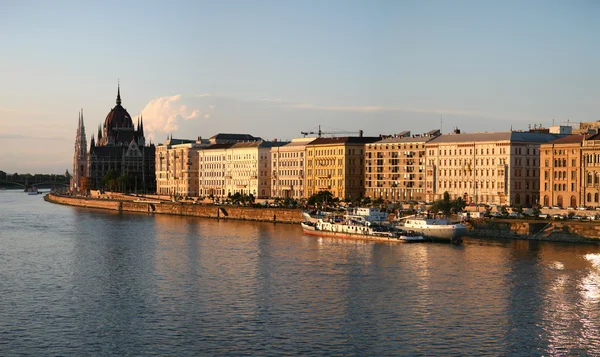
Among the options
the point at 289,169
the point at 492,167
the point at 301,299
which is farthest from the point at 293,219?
the point at 301,299

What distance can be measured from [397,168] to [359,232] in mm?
45573

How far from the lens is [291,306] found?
48969 millimetres

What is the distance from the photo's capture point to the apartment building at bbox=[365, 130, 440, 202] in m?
130

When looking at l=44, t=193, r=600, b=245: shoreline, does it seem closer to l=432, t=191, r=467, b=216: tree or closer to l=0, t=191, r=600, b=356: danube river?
l=0, t=191, r=600, b=356: danube river

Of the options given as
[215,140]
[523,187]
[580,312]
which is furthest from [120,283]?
[215,140]

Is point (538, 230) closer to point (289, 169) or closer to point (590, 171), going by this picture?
point (590, 171)

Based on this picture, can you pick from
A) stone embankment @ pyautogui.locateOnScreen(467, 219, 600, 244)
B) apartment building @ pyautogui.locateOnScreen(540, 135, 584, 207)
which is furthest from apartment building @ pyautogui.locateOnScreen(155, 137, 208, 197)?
stone embankment @ pyautogui.locateOnScreen(467, 219, 600, 244)

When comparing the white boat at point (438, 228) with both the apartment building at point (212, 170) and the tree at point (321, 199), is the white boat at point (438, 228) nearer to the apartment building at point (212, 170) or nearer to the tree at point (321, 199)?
the tree at point (321, 199)

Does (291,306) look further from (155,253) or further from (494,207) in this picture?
(494,207)

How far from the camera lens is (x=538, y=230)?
84312 mm

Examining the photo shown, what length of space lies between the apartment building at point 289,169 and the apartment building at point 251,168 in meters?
1.83

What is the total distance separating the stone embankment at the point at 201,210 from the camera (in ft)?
386

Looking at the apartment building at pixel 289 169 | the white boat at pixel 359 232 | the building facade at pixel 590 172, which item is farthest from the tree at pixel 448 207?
the apartment building at pixel 289 169

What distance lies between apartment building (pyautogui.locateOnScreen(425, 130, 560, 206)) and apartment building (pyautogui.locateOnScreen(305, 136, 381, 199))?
1806 centimetres
